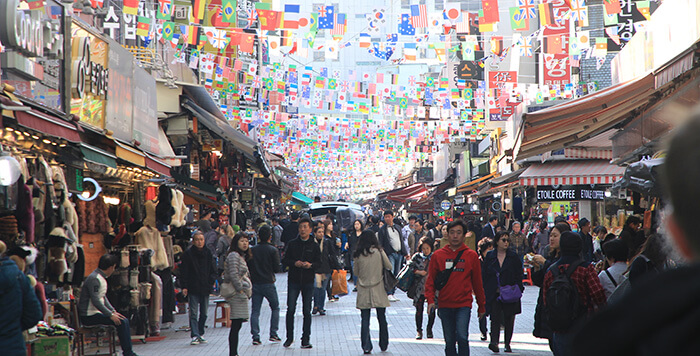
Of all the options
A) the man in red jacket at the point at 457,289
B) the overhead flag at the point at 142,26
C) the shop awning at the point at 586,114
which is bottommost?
the man in red jacket at the point at 457,289

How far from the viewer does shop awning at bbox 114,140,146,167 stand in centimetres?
1084

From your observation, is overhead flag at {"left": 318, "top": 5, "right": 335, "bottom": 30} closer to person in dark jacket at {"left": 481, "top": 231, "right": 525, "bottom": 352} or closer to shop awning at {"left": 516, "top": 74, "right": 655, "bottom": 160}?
shop awning at {"left": 516, "top": 74, "right": 655, "bottom": 160}

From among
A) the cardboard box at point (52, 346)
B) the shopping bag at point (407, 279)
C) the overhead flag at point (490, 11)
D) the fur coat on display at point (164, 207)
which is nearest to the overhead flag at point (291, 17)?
the overhead flag at point (490, 11)

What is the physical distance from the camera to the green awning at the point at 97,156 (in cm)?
931

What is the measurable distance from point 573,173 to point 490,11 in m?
5.71

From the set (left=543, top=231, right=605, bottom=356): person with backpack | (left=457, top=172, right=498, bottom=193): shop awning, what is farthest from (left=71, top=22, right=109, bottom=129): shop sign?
(left=457, top=172, right=498, bottom=193): shop awning

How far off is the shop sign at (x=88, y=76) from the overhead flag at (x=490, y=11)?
9896 millimetres

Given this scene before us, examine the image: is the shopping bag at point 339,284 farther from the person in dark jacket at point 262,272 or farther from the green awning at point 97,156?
the green awning at point 97,156

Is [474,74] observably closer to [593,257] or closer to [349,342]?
[593,257]

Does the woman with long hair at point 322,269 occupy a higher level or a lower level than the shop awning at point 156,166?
lower

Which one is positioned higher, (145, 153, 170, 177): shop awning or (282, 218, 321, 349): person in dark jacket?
(145, 153, 170, 177): shop awning

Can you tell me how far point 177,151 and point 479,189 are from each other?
16.0 meters

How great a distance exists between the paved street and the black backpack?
3.91m

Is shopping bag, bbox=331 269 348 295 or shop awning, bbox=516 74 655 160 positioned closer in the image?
shop awning, bbox=516 74 655 160
